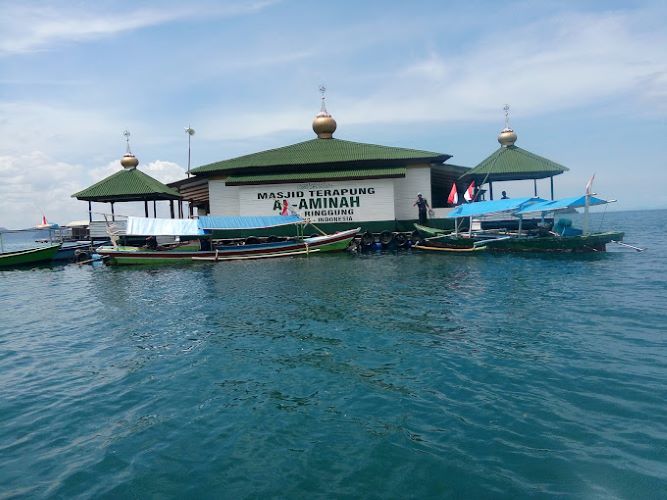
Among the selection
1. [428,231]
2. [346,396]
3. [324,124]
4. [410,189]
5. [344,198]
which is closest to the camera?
[346,396]

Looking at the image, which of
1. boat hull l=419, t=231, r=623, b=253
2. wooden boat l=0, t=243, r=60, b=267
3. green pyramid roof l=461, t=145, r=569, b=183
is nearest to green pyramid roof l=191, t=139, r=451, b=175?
green pyramid roof l=461, t=145, r=569, b=183

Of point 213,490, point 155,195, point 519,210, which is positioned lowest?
point 213,490

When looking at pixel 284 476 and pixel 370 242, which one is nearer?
pixel 284 476

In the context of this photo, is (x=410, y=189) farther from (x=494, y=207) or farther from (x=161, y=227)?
(x=161, y=227)

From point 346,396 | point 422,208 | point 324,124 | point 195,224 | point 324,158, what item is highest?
point 324,124

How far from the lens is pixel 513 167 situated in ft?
111

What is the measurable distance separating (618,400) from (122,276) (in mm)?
23049

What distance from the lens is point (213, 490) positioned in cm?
521

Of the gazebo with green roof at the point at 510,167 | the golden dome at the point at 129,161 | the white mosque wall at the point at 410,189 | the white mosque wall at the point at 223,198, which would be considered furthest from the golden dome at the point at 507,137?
the golden dome at the point at 129,161

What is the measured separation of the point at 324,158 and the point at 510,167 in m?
13.6

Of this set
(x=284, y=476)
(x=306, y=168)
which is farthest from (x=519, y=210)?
(x=284, y=476)

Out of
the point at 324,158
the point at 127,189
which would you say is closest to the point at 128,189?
the point at 127,189

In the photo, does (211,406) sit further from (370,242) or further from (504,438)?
(370,242)

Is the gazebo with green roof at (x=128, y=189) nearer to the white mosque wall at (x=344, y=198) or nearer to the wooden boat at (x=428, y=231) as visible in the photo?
the white mosque wall at (x=344, y=198)
